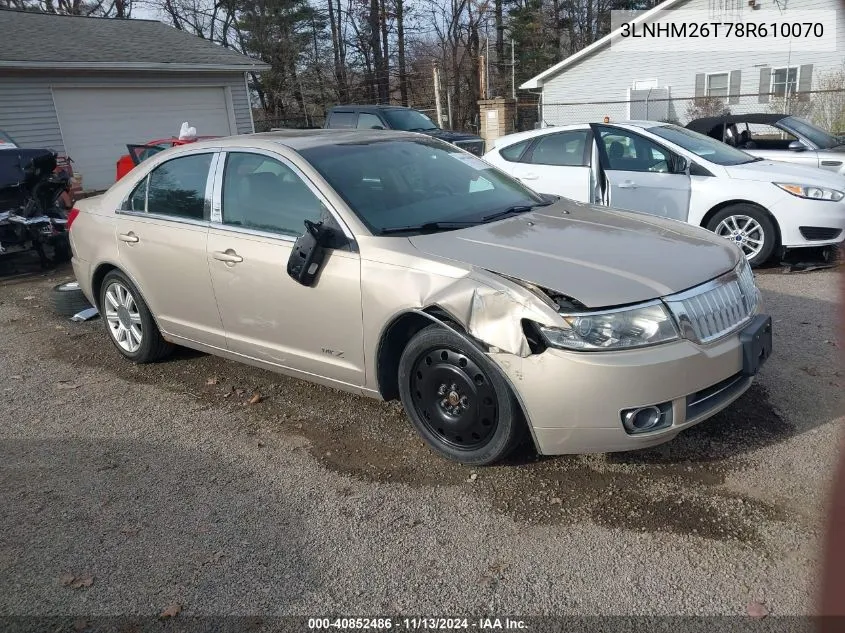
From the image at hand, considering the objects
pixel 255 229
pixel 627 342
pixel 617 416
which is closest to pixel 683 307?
pixel 627 342

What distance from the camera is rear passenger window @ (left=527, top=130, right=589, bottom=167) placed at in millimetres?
7777

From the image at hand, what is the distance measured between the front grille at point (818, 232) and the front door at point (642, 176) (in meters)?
1.13

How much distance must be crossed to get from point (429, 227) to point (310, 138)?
120cm

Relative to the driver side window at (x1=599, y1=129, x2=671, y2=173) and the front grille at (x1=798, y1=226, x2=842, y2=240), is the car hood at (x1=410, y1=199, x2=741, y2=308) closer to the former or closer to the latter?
the front grille at (x1=798, y1=226, x2=842, y2=240)

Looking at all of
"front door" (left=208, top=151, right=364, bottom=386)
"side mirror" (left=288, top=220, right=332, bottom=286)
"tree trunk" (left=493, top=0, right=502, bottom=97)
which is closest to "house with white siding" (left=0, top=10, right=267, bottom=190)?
"front door" (left=208, top=151, right=364, bottom=386)

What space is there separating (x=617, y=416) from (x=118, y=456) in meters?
2.79

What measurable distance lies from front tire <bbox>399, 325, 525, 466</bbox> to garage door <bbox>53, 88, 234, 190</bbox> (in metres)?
16.1

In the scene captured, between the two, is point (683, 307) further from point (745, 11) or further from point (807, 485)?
point (745, 11)

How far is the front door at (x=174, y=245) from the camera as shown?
4.30m

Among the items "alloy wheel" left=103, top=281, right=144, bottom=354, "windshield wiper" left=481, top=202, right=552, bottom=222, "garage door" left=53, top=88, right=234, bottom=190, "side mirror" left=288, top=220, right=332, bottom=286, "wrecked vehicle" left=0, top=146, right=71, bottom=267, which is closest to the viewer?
"side mirror" left=288, top=220, right=332, bottom=286

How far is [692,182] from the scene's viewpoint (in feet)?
23.1

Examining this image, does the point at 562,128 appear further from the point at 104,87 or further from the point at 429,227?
the point at 104,87

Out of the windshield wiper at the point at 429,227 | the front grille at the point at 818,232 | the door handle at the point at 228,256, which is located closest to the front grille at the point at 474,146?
the front grille at the point at 818,232

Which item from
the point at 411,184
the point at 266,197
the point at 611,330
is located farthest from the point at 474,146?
the point at 611,330
